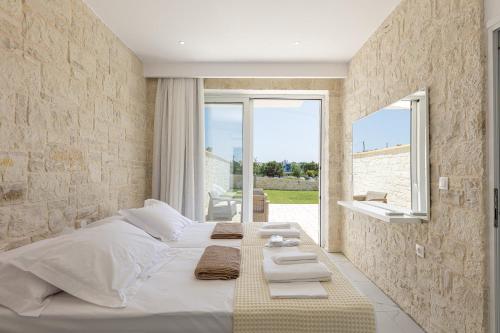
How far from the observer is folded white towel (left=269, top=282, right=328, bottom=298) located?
1605 mm

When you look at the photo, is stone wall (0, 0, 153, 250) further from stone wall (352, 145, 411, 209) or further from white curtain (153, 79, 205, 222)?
stone wall (352, 145, 411, 209)

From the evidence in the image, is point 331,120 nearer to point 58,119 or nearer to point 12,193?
point 58,119

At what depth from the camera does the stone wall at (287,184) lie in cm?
888

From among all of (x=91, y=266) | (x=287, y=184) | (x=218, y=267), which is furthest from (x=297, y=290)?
(x=287, y=184)

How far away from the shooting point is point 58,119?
2496mm

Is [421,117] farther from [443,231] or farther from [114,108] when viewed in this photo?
[114,108]

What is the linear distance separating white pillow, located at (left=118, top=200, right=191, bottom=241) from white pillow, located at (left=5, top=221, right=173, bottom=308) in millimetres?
922

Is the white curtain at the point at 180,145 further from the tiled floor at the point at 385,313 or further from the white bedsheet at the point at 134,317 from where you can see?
the white bedsheet at the point at 134,317

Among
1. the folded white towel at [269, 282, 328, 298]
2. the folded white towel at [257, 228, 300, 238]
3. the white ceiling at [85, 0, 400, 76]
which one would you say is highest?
the white ceiling at [85, 0, 400, 76]

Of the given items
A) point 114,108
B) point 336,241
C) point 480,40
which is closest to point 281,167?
point 336,241

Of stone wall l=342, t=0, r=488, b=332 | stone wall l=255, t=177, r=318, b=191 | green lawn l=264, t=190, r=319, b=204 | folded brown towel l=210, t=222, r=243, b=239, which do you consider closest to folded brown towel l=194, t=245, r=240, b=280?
folded brown towel l=210, t=222, r=243, b=239

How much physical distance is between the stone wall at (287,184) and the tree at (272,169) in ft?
0.65

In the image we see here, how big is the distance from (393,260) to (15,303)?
2.85 meters

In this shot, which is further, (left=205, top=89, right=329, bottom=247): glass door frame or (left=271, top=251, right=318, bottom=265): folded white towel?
(left=205, top=89, right=329, bottom=247): glass door frame
